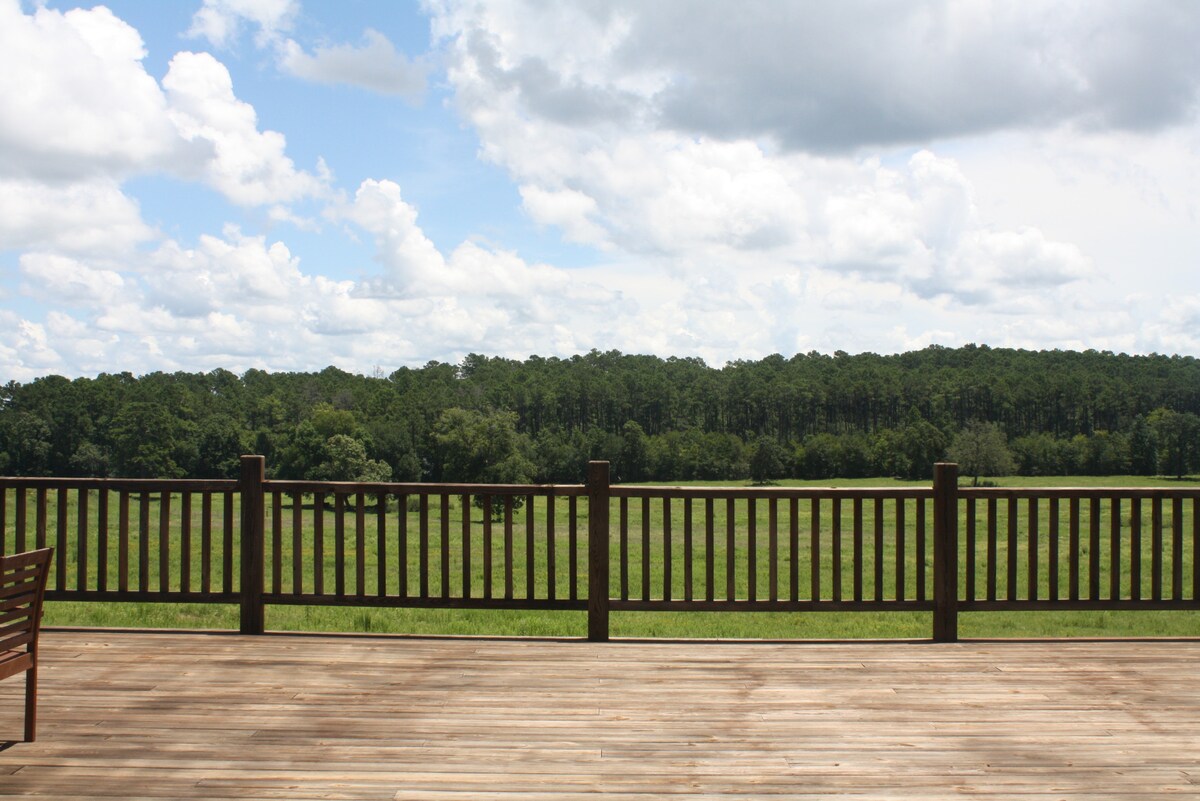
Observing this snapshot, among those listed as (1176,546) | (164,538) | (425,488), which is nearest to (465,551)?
(425,488)

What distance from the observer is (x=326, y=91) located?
1435 cm

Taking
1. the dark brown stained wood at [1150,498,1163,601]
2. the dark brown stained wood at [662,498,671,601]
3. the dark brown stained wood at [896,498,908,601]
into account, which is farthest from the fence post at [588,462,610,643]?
the dark brown stained wood at [1150,498,1163,601]

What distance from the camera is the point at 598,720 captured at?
12.8 ft

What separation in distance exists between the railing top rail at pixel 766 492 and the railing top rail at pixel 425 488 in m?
0.36

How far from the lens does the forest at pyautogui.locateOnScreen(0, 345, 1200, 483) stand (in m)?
46.4

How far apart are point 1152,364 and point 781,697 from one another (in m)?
80.1

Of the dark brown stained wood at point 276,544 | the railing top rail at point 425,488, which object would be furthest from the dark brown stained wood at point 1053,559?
the dark brown stained wood at point 276,544

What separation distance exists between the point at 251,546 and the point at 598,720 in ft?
9.61

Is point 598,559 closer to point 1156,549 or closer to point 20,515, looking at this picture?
point 1156,549

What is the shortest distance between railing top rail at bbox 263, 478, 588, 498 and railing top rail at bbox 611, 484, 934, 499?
36 centimetres

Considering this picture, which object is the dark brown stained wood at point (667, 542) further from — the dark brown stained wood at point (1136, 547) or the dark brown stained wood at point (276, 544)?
the dark brown stained wood at point (1136, 547)

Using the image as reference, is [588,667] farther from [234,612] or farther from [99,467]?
[99,467]

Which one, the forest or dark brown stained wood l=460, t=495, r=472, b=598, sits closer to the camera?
dark brown stained wood l=460, t=495, r=472, b=598

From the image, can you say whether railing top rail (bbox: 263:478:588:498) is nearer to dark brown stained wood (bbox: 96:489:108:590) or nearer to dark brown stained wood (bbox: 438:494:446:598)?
dark brown stained wood (bbox: 438:494:446:598)
